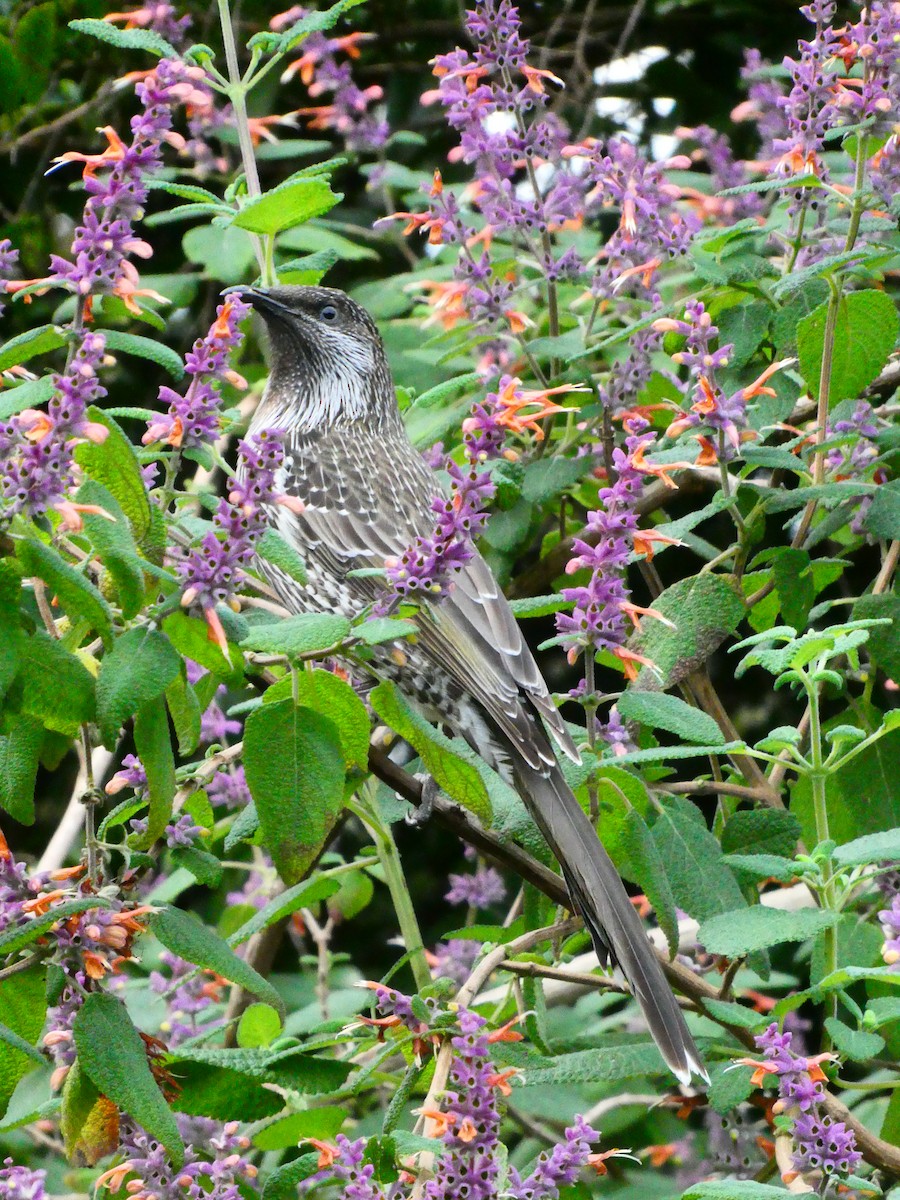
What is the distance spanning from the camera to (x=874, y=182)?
2.76 metres

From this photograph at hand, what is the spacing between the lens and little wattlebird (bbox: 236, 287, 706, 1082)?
8.54 feet

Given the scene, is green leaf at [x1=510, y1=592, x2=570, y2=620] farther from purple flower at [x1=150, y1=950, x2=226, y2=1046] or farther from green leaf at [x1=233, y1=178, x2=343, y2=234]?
purple flower at [x1=150, y1=950, x2=226, y2=1046]

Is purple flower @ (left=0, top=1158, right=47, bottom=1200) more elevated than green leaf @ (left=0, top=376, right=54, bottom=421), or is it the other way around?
green leaf @ (left=0, top=376, right=54, bottom=421)

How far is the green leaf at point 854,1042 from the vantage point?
215cm

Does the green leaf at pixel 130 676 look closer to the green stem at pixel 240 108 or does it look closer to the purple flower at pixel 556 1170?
the purple flower at pixel 556 1170

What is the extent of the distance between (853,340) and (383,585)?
1.22 m

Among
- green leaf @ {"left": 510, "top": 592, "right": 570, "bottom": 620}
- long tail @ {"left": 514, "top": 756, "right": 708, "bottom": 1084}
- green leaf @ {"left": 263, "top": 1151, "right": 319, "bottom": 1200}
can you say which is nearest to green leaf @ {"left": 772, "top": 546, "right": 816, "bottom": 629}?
green leaf @ {"left": 510, "top": 592, "right": 570, "bottom": 620}

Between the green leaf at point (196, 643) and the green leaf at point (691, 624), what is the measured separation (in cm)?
89

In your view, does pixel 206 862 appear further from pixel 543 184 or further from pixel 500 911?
pixel 500 911

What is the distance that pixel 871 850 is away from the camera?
2092mm

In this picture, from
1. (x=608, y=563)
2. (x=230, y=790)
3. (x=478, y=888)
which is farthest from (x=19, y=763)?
(x=478, y=888)

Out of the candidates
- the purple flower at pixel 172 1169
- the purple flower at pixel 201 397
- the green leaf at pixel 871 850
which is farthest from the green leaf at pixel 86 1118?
the green leaf at pixel 871 850

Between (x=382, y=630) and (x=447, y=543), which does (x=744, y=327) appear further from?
(x=382, y=630)

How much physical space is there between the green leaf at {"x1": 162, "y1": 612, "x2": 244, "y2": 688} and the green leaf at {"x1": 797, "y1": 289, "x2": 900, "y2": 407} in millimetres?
1318
